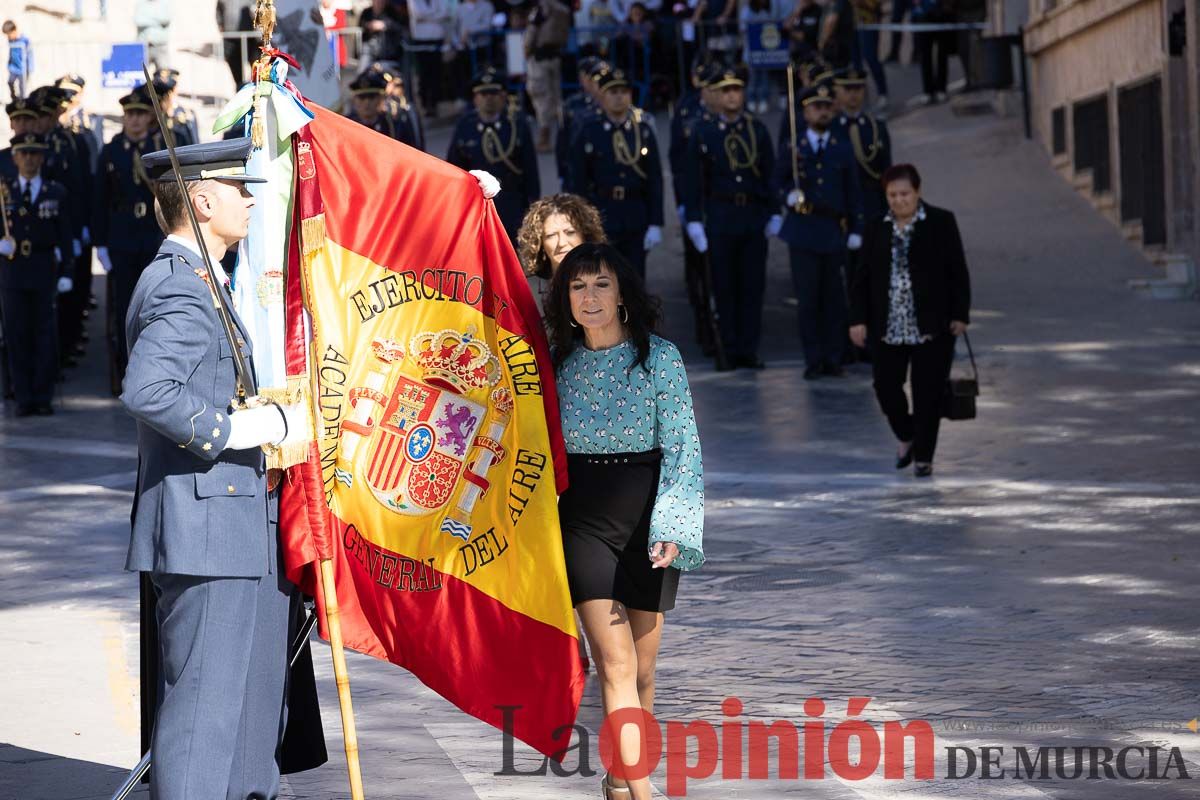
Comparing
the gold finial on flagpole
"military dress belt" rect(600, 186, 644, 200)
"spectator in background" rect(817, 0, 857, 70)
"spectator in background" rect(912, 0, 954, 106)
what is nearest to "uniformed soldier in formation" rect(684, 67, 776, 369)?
"military dress belt" rect(600, 186, 644, 200)

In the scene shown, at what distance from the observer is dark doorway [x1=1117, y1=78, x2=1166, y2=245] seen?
1850cm

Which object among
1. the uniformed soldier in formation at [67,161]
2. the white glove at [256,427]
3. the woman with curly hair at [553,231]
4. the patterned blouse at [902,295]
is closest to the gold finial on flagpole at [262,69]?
the white glove at [256,427]

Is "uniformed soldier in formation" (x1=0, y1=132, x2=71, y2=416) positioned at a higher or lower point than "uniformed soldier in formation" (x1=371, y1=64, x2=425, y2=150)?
lower

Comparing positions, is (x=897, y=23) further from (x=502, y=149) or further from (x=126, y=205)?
(x=126, y=205)

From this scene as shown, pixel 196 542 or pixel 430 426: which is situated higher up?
pixel 430 426

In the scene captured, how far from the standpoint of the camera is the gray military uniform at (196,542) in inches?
198

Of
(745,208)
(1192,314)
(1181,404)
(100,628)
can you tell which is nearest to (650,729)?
(100,628)

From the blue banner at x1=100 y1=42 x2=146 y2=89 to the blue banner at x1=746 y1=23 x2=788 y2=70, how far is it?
975cm

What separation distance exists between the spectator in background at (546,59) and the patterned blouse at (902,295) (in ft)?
47.2

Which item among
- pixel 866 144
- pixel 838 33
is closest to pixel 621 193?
pixel 866 144

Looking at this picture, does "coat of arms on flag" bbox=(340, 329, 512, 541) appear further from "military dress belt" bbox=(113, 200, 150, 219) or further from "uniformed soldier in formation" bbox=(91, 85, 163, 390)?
"military dress belt" bbox=(113, 200, 150, 219)

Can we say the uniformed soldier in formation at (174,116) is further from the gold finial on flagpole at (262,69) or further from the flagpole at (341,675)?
the flagpole at (341,675)

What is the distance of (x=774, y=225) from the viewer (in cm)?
1573

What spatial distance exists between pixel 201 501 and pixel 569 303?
1407mm
